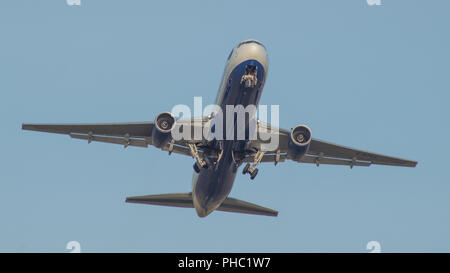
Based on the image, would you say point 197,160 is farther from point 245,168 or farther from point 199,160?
point 245,168

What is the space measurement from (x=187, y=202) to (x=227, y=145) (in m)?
8.28

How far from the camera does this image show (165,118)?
32969 millimetres

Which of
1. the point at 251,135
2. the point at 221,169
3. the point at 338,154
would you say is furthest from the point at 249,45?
the point at 338,154

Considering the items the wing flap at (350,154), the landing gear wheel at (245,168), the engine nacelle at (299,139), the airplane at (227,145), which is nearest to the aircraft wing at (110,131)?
the airplane at (227,145)

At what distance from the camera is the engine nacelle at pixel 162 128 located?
32.7 m

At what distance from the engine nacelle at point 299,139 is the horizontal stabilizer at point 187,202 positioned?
7954mm

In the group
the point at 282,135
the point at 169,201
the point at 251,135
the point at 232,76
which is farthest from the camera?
the point at 169,201

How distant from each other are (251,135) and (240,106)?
7.97ft

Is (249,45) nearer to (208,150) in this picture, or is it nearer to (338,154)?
(208,150)

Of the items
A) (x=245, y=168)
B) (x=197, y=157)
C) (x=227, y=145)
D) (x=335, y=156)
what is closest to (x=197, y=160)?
(x=197, y=157)

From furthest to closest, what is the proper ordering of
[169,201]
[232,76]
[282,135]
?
[169,201] < [282,135] < [232,76]

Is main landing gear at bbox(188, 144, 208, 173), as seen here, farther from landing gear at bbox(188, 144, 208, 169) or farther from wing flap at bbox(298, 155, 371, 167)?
wing flap at bbox(298, 155, 371, 167)

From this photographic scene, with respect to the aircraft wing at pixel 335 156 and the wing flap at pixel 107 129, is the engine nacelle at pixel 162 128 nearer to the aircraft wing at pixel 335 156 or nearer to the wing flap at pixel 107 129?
the wing flap at pixel 107 129

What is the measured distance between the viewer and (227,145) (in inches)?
1331
